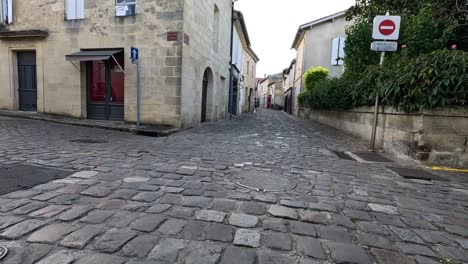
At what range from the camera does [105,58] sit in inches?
316

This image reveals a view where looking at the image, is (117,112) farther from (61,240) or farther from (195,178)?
(61,240)

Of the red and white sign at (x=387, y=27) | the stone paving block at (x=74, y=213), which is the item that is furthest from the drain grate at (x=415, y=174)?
the stone paving block at (x=74, y=213)

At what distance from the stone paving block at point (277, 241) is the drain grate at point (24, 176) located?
2.71 meters

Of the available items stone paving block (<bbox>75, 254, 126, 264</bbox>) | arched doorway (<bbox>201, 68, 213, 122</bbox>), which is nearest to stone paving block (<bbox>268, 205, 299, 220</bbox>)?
stone paving block (<bbox>75, 254, 126, 264</bbox>)

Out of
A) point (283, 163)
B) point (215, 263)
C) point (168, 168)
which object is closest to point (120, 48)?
point (168, 168)

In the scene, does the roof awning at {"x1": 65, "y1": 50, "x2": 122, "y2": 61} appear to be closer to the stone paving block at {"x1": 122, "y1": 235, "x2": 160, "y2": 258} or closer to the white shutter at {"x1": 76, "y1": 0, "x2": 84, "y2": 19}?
the white shutter at {"x1": 76, "y1": 0, "x2": 84, "y2": 19}

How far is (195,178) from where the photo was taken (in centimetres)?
369

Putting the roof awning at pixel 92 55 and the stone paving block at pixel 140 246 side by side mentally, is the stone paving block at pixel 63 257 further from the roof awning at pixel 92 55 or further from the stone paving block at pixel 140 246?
the roof awning at pixel 92 55

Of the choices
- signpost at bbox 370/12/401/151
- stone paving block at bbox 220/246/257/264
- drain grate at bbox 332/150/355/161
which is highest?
signpost at bbox 370/12/401/151

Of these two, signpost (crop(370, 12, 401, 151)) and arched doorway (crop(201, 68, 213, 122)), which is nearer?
signpost (crop(370, 12, 401, 151))

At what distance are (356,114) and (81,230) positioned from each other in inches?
343

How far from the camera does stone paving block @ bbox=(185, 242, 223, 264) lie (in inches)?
72.2

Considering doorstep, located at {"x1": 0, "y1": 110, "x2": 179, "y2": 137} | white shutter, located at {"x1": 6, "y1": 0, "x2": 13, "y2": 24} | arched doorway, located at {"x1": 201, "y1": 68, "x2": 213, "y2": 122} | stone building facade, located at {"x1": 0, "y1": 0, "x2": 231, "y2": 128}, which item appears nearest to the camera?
doorstep, located at {"x1": 0, "y1": 110, "x2": 179, "y2": 137}

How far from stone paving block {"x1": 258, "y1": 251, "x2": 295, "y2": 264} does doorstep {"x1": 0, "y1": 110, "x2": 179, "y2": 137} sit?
606 centimetres
